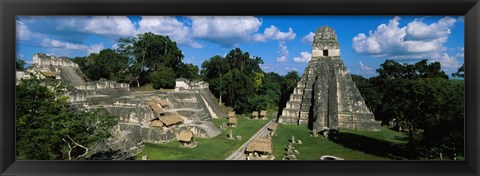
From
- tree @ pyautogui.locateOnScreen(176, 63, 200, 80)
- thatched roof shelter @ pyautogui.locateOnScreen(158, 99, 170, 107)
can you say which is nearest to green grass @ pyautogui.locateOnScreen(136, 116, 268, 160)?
thatched roof shelter @ pyautogui.locateOnScreen(158, 99, 170, 107)

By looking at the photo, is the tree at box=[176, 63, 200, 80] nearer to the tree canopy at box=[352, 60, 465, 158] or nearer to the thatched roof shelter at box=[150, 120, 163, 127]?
the thatched roof shelter at box=[150, 120, 163, 127]

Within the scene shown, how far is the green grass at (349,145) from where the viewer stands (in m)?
7.05

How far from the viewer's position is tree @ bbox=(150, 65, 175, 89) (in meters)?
13.6

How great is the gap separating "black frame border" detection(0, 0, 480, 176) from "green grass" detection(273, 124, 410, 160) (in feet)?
11.7

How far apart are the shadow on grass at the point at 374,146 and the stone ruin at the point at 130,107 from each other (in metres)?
4.38

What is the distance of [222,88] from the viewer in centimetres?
1473

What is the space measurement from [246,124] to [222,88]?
3238mm

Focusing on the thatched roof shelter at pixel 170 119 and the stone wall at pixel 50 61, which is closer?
the thatched roof shelter at pixel 170 119

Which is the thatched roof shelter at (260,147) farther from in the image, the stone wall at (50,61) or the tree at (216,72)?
the stone wall at (50,61)

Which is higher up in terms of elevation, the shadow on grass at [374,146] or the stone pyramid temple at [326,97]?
the stone pyramid temple at [326,97]
